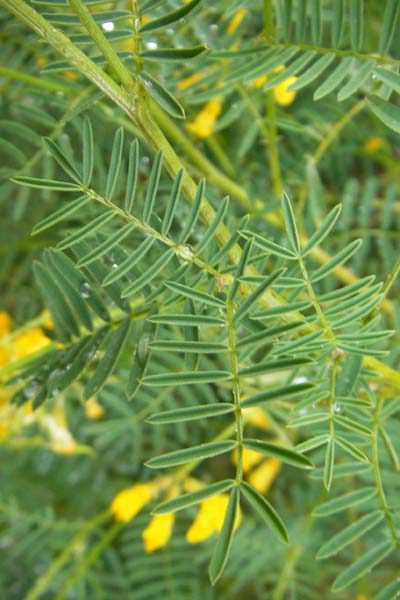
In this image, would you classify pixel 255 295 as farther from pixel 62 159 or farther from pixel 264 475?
pixel 264 475

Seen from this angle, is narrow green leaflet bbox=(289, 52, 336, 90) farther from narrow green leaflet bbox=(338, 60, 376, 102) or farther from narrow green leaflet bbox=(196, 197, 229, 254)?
narrow green leaflet bbox=(196, 197, 229, 254)

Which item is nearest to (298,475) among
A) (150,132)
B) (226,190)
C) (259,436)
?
(259,436)

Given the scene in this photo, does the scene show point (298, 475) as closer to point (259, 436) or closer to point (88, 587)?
point (259, 436)

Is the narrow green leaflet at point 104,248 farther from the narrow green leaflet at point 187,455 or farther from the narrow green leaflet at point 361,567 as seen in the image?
the narrow green leaflet at point 361,567

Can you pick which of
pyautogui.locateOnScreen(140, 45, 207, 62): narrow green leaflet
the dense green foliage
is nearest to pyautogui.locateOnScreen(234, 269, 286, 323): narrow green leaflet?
the dense green foliage

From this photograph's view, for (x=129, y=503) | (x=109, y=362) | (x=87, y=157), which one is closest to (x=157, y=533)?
(x=129, y=503)

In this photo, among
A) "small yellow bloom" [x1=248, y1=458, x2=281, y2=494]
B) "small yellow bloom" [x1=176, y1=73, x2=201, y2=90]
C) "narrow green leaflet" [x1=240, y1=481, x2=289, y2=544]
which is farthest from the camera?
"small yellow bloom" [x1=248, y1=458, x2=281, y2=494]

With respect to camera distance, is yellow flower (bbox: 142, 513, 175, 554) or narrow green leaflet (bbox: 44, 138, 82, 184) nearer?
narrow green leaflet (bbox: 44, 138, 82, 184)
